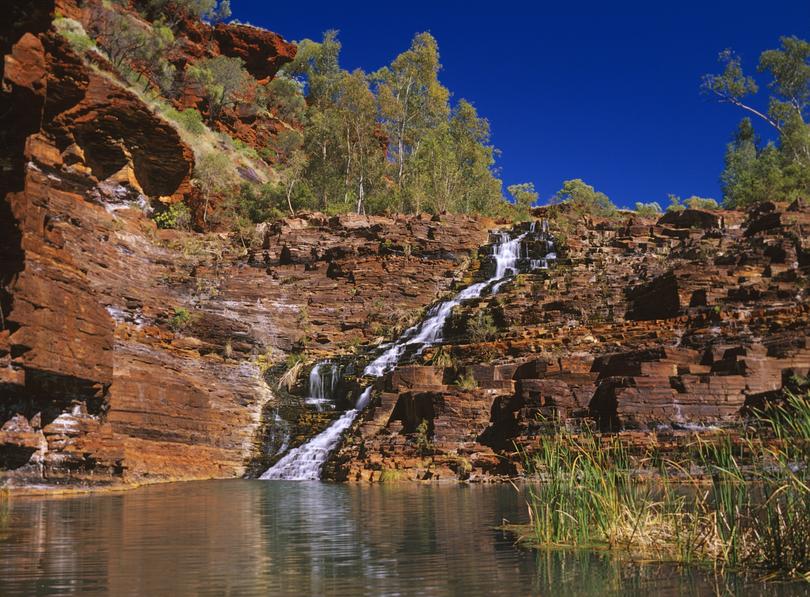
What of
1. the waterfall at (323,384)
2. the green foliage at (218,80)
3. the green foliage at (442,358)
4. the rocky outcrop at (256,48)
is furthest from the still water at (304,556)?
the rocky outcrop at (256,48)

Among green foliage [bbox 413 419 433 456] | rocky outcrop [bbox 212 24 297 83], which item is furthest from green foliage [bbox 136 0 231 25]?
green foliage [bbox 413 419 433 456]

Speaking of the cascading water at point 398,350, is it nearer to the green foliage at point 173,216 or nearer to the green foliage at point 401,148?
the green foliage at point 401,148

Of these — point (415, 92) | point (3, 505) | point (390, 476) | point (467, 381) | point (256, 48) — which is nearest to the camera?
point (3, 505)

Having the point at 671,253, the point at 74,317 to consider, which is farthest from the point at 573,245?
the point at 74,317

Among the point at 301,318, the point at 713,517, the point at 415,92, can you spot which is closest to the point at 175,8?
the point at 415,92

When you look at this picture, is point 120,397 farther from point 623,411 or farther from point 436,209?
point 436,209

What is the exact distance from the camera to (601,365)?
23797mm

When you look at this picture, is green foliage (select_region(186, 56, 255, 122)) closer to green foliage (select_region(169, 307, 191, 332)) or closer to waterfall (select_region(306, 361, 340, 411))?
green foliage (select_region(169, 307, 191, 332))

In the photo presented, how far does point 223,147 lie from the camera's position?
66250mm

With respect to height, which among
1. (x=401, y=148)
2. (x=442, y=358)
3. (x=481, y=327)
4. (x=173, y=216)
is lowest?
(x=442, y=358)

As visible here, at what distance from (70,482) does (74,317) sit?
13.5 feet

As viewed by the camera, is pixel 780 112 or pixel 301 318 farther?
pixel 780 112

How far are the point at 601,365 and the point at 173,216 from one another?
31.1 meters

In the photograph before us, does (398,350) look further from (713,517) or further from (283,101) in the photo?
(283,101)
